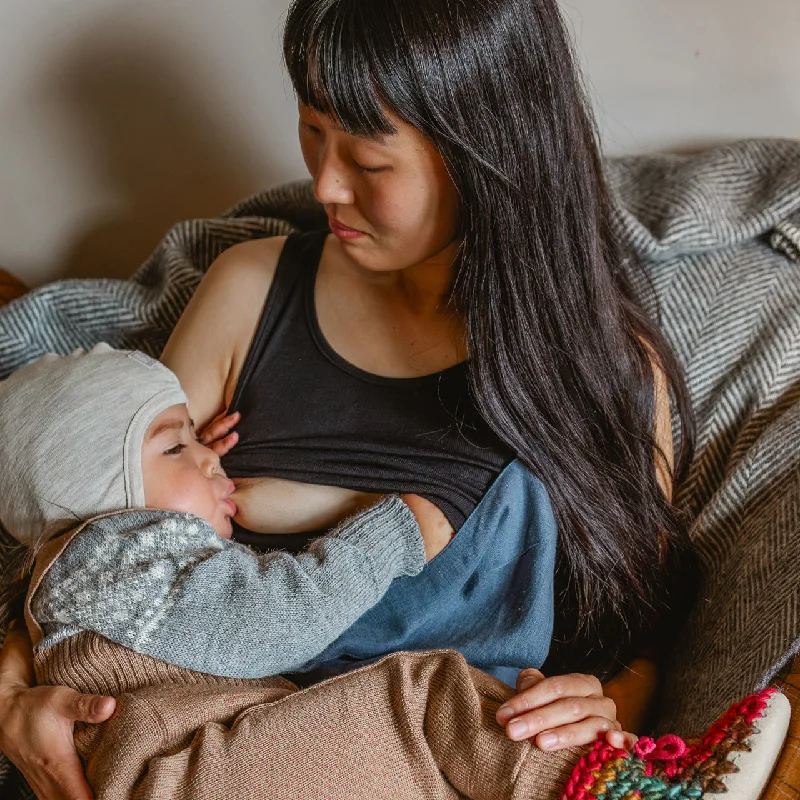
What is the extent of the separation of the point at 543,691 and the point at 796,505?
1.44ft

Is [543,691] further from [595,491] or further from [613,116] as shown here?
[613,116]

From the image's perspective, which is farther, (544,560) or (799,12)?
(799,12)

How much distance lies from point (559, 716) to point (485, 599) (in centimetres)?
27

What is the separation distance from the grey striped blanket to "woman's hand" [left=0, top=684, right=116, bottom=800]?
63 centimetres

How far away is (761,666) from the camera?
44.3 inches

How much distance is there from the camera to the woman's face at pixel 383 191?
3.52ft

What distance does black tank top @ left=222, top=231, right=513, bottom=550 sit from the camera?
49.3 inches

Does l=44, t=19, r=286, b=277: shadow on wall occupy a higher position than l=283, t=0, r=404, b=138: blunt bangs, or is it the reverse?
l=283, t=0, r=404, b=138: blunt bangs

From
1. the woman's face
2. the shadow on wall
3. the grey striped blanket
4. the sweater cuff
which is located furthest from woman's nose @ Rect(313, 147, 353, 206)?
the shadow on wall

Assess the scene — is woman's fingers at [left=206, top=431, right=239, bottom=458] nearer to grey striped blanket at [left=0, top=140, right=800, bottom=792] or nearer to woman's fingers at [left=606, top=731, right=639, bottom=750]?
grey striped blanket at [left=0, top=140, right=800, bottom=792]

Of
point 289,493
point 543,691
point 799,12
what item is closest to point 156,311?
point 289,493

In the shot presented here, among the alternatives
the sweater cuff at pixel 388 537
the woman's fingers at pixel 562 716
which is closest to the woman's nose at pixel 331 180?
the sweater cuff at pixel 388 537

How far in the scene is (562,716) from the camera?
1034mm

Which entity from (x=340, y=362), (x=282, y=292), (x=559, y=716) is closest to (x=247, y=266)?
(x=282, y=292)
